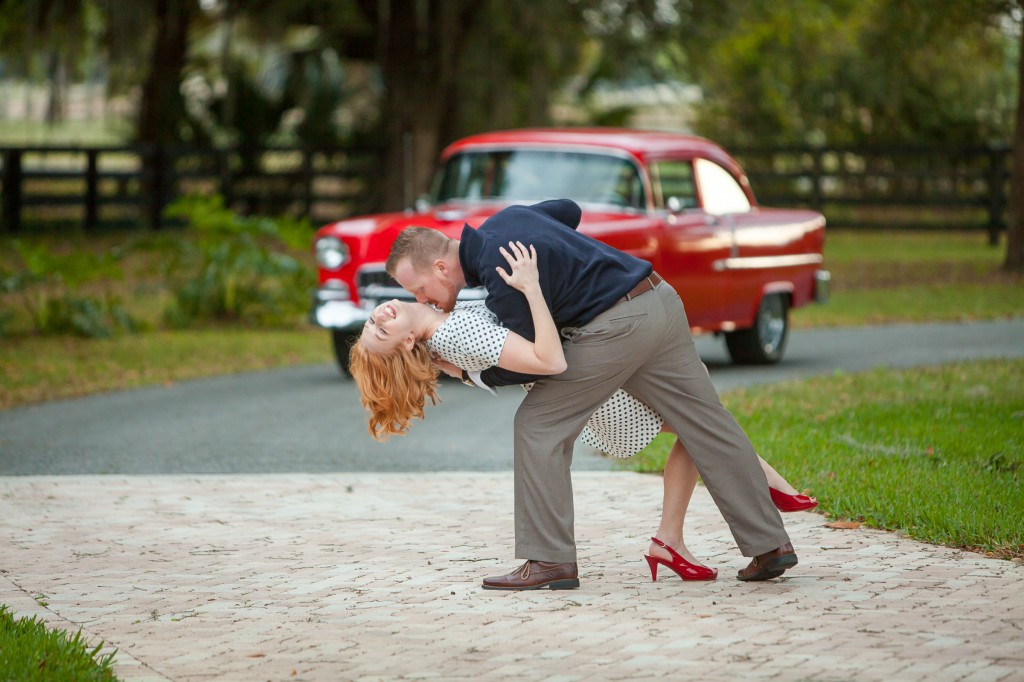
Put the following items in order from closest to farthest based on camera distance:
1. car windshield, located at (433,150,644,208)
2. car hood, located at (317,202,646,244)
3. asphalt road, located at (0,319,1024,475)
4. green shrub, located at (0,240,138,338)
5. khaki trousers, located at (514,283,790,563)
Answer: khaki trousers, located at (514,283,790,563)
asphalt road, located at (0,319,1024,475)
car hood, located at (317,202,646,244)
car windshield, located at (433,150,644,208)
green shrub, located at (0,240,138,338)

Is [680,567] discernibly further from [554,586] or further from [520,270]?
[520,270]

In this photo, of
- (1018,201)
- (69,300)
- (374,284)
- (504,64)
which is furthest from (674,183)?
(1018,201)

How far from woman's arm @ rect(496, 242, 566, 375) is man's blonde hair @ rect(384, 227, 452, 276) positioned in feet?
0.83

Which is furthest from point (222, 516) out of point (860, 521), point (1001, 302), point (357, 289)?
point (1001, 302)

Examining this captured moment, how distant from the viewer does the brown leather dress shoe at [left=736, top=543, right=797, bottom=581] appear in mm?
5324

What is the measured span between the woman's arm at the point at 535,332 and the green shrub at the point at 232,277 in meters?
10.5

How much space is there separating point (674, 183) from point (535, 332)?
24.4ft

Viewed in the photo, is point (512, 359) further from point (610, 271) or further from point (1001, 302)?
point (1001, 302)

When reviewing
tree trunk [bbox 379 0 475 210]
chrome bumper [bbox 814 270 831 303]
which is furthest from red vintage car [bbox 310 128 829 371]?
tree trunk [bbox 379 0 475 210]

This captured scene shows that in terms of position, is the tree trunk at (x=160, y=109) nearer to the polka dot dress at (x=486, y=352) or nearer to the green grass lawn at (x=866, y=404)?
the green grass lawn at (x=866, y=404)

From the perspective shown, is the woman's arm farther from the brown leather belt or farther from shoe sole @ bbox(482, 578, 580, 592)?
shoe sole @ bbox(482, 578, 580, 592)

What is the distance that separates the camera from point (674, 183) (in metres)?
12.3

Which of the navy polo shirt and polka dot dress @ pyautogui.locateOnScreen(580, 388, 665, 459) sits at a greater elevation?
the navy polo shirt

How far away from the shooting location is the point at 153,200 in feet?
81.3
